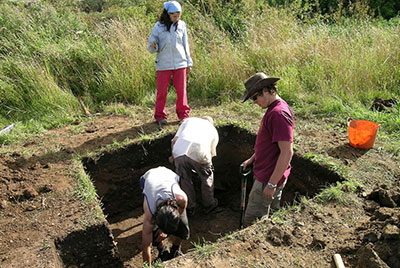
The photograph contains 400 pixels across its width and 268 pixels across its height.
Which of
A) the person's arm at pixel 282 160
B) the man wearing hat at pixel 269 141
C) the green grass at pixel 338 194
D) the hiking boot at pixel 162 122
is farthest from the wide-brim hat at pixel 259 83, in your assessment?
the hiking boot at pixel 162 122

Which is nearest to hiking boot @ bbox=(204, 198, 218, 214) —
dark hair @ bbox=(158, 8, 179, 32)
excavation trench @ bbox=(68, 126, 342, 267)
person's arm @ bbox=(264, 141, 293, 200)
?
excavation trench @ bbox=(68, 126, 342, 267)

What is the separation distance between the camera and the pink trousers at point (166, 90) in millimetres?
5504

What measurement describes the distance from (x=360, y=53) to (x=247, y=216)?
4999mm

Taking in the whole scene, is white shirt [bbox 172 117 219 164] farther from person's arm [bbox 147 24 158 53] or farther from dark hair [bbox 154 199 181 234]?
person's arm [bbox 147 24 158 53]

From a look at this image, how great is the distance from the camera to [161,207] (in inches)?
130

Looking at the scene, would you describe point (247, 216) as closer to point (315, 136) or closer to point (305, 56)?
point (315, 136)

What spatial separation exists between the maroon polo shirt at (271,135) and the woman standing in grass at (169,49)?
246 cm

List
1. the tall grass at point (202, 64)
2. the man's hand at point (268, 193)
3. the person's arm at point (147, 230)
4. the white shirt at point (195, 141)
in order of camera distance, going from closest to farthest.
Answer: the man's hand at point (268, 193), the person's arm at point (147, 230), the white shirt at point (195, 141), the tall grass at point (202, 64)

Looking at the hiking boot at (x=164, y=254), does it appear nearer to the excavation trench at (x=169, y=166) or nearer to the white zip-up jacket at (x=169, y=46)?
the excavation trench at (x=169, y=166)

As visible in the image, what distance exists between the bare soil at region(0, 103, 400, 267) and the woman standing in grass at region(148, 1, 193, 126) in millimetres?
689

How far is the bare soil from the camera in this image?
3127 millimetres

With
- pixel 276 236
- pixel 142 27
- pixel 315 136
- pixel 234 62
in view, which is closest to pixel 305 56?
pixel 234 62

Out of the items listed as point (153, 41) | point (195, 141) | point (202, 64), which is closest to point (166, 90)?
point (153, 41)

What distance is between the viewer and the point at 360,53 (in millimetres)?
7078
